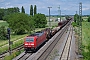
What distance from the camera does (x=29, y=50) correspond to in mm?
35094

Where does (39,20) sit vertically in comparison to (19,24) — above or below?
above

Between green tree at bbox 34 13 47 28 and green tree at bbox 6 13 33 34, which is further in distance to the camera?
green tree at bbox 34 13 47 28

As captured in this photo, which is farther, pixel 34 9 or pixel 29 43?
pixel 34 9

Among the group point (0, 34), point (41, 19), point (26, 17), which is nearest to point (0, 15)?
point (41, 19)

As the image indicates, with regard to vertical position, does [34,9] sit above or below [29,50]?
above

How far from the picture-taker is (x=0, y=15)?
19838 centimetres

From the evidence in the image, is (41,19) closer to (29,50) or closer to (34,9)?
(34,9)

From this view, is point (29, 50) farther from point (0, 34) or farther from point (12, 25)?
point (12, 25)

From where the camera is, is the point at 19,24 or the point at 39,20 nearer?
the point at 19,24

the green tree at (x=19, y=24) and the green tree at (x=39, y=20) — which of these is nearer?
the green tree at (x=19, y=24)

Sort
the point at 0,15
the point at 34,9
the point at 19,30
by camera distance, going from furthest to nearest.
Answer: the point at 0,15 → the point at 34,9 → the point at 19,30

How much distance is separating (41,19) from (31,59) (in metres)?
83.9

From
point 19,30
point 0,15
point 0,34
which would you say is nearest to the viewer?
point 0,34

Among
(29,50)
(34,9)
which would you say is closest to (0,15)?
(34,9)
